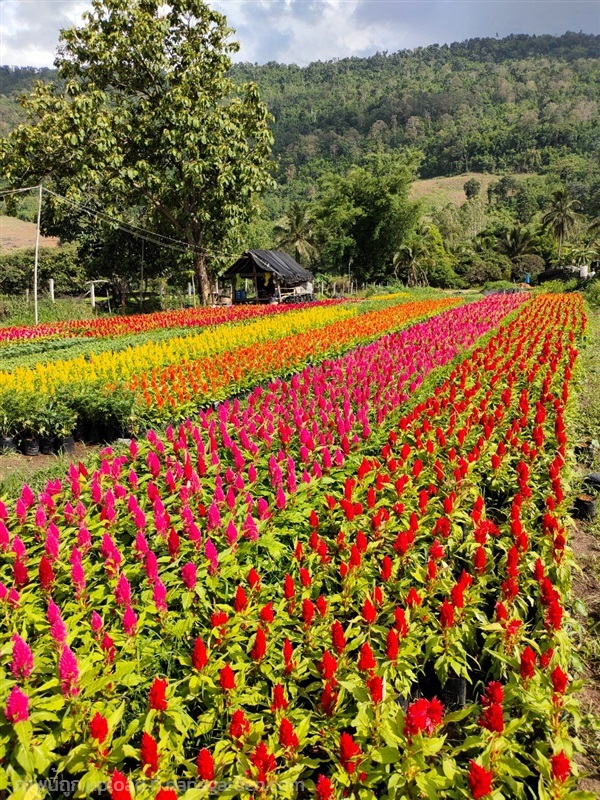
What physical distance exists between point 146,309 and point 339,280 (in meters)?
17.3

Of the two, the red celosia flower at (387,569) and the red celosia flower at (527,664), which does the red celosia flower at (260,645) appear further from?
the red celosia flower at (527,664)

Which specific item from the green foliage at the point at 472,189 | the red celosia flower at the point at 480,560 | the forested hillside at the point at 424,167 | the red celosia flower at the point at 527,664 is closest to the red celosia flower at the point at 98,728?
the red celosia flower at the point at 527,664

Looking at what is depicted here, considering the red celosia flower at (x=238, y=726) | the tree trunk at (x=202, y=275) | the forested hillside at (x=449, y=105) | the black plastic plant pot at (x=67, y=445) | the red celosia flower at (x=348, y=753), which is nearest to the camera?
the red celosia flower at (x=348, y=753)

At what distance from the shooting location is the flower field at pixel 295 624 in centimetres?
174

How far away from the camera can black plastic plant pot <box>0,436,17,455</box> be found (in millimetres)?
6867

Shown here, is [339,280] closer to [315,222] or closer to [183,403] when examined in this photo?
[315,222]

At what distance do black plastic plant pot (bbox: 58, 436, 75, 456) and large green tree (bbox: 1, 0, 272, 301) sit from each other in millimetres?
17024

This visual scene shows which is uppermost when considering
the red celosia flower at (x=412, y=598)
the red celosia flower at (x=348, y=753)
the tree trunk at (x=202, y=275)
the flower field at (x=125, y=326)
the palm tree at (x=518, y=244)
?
the palm tree at (x=518, y=244)

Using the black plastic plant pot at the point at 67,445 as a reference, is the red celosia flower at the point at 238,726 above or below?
above

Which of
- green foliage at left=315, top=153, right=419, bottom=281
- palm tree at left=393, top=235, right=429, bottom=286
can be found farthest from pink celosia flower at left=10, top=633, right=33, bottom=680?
palm tree at left=393, top=235, right=429, bottom=286

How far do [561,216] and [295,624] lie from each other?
53542mm

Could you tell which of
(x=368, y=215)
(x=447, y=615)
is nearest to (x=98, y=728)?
(x=447, y=615)

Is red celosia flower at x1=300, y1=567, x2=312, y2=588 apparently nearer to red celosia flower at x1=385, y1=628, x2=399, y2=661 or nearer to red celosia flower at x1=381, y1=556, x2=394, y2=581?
red celosia flower at x1=381, y1=556, x2=394, y2=581

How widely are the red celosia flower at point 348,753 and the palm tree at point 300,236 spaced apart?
48.0 m
